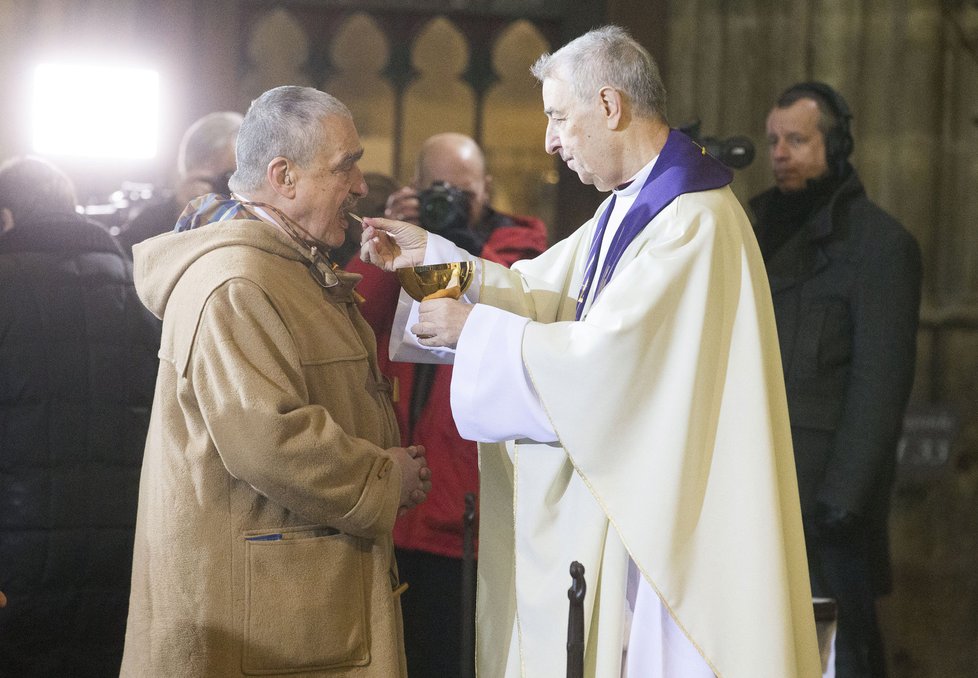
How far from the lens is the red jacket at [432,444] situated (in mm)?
3512

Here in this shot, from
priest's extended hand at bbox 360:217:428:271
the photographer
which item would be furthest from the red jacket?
priest's extended hand at bbox 360:217:428:271

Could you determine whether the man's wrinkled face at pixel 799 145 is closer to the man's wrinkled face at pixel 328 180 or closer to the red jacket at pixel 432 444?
the red jacket at pixel 432 444

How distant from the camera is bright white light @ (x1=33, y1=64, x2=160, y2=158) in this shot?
213 inches

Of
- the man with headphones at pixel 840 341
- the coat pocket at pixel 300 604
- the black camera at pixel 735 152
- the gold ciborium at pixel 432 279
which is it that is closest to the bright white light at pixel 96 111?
the black camera at pixel 735 152

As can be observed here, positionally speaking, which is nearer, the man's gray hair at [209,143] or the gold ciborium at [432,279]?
the gold ciborium at [432,279]

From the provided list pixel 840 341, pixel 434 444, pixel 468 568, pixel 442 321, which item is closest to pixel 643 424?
pixel 442 321

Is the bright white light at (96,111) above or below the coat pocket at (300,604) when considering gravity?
above

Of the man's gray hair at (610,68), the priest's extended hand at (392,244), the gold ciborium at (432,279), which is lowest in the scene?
the gold ciborium at (432,279)

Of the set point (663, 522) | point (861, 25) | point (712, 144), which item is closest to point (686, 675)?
point (663, 522)

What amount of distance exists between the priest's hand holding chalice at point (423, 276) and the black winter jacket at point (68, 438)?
88 cm

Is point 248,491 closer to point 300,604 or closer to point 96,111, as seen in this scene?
point 300,604

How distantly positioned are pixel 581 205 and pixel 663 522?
362 centimetres

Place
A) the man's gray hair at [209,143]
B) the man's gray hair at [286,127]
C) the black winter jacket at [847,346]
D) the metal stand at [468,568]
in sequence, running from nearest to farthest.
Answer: the man's gray hair at [286,127] → the metal stand at [468,568] → the black winter jacket at [847,346] → the man's gray hair at [209,143]

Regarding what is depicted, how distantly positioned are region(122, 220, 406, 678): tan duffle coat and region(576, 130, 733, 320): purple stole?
28.4 inches
